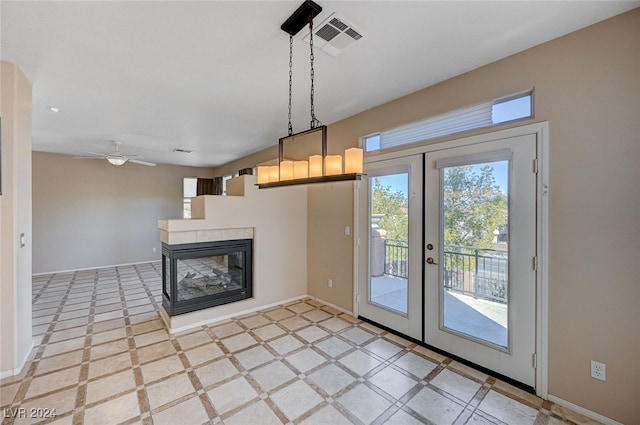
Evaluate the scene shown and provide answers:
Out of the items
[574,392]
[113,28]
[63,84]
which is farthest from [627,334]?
[63,84]

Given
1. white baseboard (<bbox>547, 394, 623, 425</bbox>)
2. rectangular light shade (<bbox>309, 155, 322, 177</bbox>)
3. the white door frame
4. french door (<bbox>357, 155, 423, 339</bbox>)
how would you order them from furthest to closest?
1. french door (<bbox>357, 155, 423, 339</bbox>)
2. the white door frame
3. rectangular light shade (<bbox>309, 155, 322, 177</bbox>)
4. white baseboard (<bbox>547, 394, 623, 425</bbox>)

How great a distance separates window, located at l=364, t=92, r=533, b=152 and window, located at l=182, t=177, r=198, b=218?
6.55m

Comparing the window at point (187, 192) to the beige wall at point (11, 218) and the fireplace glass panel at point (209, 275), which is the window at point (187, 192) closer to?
the fireplace glass panel at point (209, 275)

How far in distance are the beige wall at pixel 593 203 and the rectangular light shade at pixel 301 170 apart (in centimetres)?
188

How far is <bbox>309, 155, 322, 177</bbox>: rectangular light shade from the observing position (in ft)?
6.62

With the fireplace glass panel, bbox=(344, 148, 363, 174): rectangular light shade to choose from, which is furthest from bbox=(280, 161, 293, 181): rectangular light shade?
the fireplace glass panel

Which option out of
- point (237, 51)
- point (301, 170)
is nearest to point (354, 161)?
point (301, 170)

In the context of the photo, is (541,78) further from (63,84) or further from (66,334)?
(66,334)

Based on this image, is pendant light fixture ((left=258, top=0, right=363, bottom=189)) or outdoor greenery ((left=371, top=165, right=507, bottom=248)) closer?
pendant light fixture ((left=258, top=0, right=363, bottom=189))

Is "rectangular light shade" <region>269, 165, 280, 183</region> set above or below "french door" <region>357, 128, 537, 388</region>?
above

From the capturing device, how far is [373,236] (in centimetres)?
350

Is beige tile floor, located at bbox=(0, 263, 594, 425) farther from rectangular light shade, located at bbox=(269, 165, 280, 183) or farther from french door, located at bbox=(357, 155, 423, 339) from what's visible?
rectangular light shade, located at bbox=(269, 165, 280, 183)

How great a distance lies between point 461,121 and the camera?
8.75ft

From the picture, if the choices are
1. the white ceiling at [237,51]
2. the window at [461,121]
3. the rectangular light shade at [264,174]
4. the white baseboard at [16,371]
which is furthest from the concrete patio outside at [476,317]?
the white baseboard at [16,371]
